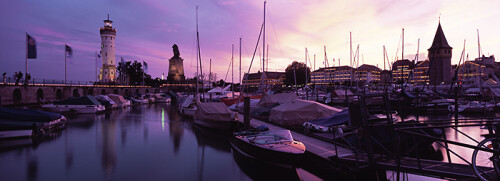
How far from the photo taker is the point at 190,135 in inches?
1098

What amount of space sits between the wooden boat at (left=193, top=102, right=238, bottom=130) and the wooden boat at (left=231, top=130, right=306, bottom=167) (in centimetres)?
928

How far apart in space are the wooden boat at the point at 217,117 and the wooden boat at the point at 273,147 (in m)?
9.28

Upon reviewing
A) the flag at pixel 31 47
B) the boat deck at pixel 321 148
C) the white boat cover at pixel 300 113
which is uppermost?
the flag at pixel 31 47

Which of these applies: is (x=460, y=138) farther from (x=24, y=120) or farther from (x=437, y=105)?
(x=24, y=120)

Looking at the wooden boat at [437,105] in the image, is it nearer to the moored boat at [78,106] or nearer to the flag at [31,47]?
the moored boat at [78,106]

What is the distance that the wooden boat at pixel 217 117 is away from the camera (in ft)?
87.6

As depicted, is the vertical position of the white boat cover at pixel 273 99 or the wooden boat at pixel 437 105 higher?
the white boat cover at pixel 273 99

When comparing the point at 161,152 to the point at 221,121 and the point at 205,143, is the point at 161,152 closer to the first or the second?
the point at 205,143

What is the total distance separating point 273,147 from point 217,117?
524 inches

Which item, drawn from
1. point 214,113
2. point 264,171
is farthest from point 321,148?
point 214,113

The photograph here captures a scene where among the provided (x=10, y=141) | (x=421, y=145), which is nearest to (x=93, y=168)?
(x=10, y=141)

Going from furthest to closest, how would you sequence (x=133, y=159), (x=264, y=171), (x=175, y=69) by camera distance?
1. (x=175, y=69)
2. (x=133, y=159)
3. (x=264, y=171)

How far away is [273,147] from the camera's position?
14.2 metres

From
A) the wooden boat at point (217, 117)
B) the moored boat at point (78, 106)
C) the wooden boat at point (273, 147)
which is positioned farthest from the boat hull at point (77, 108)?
the wooden boat at point (273, 147)
